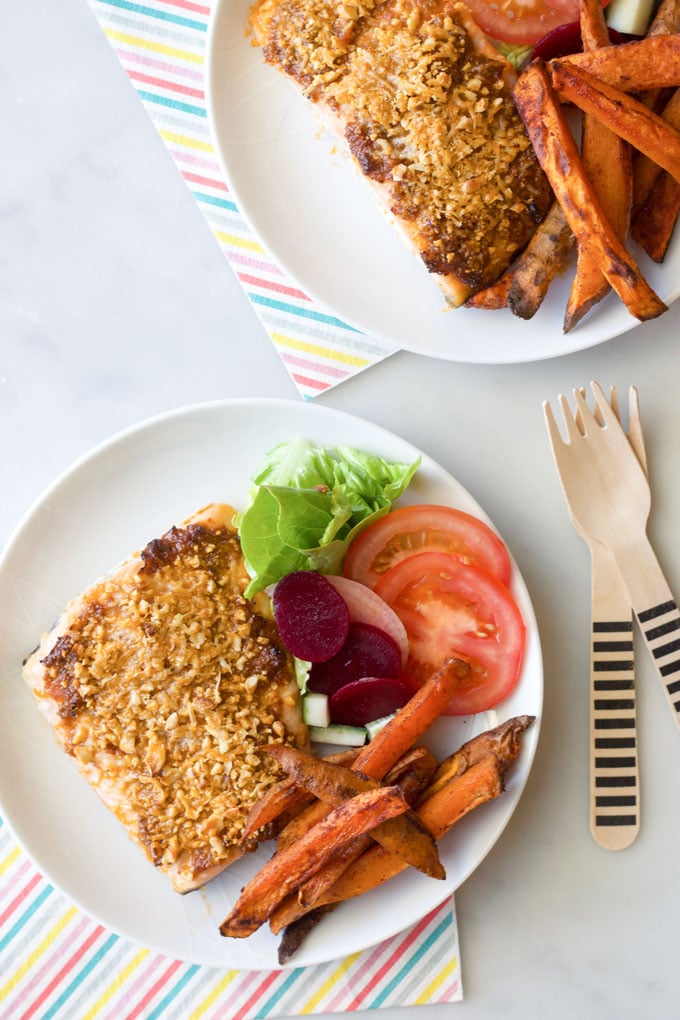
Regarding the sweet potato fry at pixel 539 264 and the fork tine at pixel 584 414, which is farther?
the fork tine at pixel 584 414

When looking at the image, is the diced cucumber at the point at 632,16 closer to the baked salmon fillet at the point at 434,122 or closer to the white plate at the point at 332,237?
the baked salmon fillet at the point at 434,122

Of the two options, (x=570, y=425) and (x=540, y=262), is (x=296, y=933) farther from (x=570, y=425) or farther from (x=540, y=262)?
(x=540, y=262)

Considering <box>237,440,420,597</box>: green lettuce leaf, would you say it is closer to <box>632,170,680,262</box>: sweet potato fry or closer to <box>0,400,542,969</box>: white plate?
<box>0,400,542,969</box>: white plate

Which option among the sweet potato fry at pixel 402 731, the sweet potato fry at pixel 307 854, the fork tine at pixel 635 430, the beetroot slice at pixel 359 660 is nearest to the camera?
the sweet potato fry at pixel 307 854

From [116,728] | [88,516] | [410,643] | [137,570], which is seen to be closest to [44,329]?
[88,516]

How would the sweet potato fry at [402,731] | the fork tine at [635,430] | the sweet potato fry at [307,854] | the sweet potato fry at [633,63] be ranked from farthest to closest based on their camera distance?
the fork tine at [635,430], the sweet potato fry at [402,731], the sweet potato fry at [633,63], the sweet potato fry at [307,854]

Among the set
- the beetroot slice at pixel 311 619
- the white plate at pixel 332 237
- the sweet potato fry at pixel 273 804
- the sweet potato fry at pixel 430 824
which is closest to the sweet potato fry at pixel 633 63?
the white plate at pixel 332 237

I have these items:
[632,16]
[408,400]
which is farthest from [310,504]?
[632,16]

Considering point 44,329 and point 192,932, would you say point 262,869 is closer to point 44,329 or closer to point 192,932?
point 192,932
